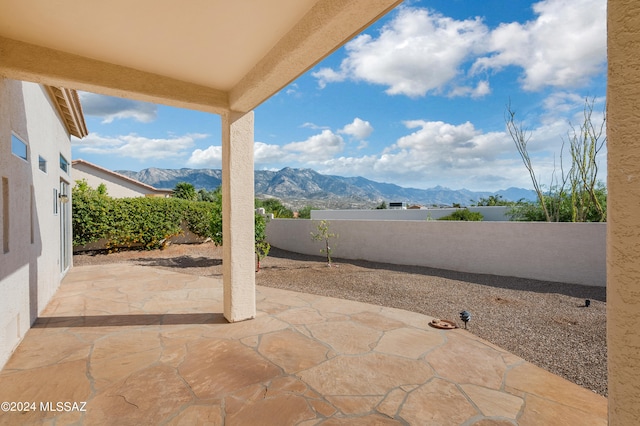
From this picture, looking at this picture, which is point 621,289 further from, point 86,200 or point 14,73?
point 86,200

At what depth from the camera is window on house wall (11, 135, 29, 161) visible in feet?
12.2

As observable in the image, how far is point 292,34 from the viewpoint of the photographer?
9.30ft

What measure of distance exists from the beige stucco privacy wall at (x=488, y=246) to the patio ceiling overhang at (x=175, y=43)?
24.4ft

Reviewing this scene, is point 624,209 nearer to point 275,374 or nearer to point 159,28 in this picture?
point 275,374

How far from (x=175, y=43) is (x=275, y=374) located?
3511 millimetres

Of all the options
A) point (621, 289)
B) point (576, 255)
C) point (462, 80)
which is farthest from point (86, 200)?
point (462, 80)

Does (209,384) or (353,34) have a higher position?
(353,34)

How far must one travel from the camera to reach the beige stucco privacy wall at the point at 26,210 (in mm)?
3363

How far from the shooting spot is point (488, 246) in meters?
8.70

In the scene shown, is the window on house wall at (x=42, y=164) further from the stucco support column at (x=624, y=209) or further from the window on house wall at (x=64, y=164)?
the stucco support column at (x=624, y=209)

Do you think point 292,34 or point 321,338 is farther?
point 321,338

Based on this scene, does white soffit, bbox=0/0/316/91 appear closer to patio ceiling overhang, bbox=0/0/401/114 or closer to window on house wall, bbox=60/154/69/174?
patio ceiling overhang, bbox=0/0/401/114

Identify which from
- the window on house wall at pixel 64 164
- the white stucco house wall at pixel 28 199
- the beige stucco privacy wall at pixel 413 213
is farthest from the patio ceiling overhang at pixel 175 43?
the beige stucco privacy wall at pixel 413 213

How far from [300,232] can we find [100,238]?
766cm
